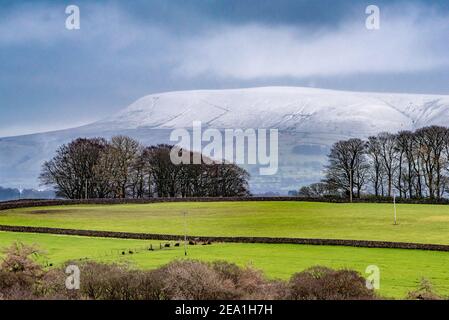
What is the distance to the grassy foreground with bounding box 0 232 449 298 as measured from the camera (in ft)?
142

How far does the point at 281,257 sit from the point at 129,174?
71.1 metres

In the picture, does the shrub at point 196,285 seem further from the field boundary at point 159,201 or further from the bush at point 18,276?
the field boundary at point 159,201

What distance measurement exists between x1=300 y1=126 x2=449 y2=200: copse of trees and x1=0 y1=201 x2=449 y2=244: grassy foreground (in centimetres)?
1249

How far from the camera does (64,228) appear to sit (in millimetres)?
76438

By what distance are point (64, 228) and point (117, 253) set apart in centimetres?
2119

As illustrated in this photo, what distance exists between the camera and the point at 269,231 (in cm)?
7506

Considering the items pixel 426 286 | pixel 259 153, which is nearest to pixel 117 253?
pixel 426 286

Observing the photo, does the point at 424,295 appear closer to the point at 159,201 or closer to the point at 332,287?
the point at 332,287

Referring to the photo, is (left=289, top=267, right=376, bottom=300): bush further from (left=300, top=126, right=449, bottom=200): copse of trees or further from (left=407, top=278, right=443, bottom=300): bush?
(left=300, top=126, right=449, bottom=200): copse of trees

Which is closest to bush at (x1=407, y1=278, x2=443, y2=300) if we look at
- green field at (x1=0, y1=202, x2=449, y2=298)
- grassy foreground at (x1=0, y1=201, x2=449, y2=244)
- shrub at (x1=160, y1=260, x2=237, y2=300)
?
green field at (x1=0, y1=202, x2=449, y2=298)

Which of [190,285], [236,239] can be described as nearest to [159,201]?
[236,239]

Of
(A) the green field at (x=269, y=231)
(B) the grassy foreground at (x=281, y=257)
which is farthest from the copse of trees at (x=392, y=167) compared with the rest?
(B) the grassy foreground at (x=281, y=257)

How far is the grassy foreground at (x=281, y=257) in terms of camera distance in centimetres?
4322

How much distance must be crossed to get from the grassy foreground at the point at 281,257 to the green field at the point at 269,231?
6 centimetres
